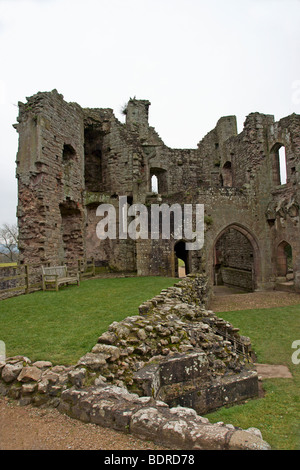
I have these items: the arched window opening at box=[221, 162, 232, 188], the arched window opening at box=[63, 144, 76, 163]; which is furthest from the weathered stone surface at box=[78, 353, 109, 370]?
the arched window opening at box=[221, 162, 232, 188]

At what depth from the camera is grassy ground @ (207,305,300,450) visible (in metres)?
3.38

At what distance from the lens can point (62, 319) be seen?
6250 mm

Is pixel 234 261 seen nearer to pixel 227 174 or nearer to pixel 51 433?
pixel 227 174

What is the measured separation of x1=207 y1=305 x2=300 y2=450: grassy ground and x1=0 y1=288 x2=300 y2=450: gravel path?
5.04 feet

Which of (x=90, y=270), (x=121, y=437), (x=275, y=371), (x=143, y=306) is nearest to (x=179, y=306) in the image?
(x=143, y=306)

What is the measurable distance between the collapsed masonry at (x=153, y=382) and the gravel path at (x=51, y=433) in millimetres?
82

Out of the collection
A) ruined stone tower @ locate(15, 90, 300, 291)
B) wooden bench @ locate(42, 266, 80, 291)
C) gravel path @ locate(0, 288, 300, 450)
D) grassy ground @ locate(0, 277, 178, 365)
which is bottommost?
gravel path @ locate(0, 288, 300, 450)

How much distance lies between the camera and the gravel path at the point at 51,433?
8.48ft

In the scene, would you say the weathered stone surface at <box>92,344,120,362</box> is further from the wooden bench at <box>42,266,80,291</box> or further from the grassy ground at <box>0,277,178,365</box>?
the wooden bench at <box>42,266,80,291</box>

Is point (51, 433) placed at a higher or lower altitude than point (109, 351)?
lower

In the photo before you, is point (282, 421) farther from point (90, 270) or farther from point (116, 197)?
point (116, 197)

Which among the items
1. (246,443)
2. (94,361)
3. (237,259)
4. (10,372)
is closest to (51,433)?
(94,361)

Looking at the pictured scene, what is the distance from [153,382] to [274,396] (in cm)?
222
